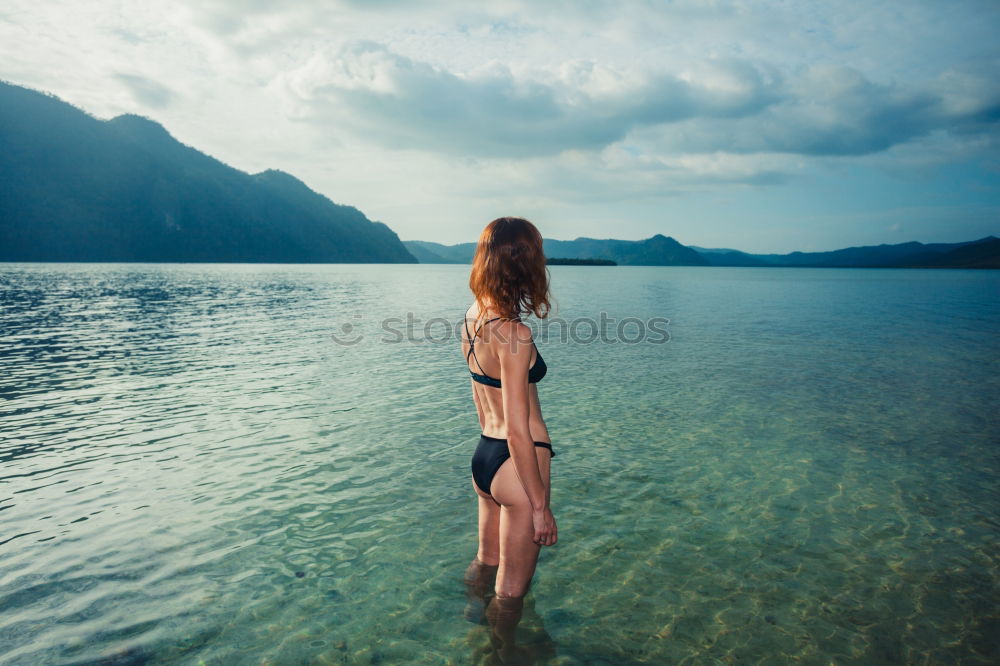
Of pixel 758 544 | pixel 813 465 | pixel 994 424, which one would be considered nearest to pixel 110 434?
pixel 758 544

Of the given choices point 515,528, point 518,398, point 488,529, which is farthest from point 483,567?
point 518,398

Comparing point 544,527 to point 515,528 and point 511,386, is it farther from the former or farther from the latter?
point 511,386

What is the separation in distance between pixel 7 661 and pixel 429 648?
365 centimetres

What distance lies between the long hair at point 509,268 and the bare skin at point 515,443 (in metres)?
0.13

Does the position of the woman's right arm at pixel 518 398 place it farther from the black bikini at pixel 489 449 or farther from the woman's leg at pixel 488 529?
the woman's leg at pixel 488 529

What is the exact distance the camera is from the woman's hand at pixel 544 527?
3.94 metres

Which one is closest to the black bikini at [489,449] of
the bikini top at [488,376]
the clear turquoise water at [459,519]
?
the bikini top at [488,376]

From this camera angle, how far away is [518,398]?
3555mm

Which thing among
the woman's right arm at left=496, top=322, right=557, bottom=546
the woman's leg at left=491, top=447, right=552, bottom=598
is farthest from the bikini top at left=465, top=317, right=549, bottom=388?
the woman's leg at left=491, top=447, right=552, bottom=598

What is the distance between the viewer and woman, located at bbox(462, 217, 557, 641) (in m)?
3.59

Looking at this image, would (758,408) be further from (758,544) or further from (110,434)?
(110,434)

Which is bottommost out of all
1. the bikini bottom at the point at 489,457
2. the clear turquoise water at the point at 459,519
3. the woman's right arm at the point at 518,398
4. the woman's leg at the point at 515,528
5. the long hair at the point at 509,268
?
the clear turquoise water at the point at 459,519

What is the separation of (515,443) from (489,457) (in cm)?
48

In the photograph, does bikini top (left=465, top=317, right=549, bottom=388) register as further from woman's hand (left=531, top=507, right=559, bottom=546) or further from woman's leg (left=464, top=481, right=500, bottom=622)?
woman's leg (left=464, top=481, right=500, bottom=622)
